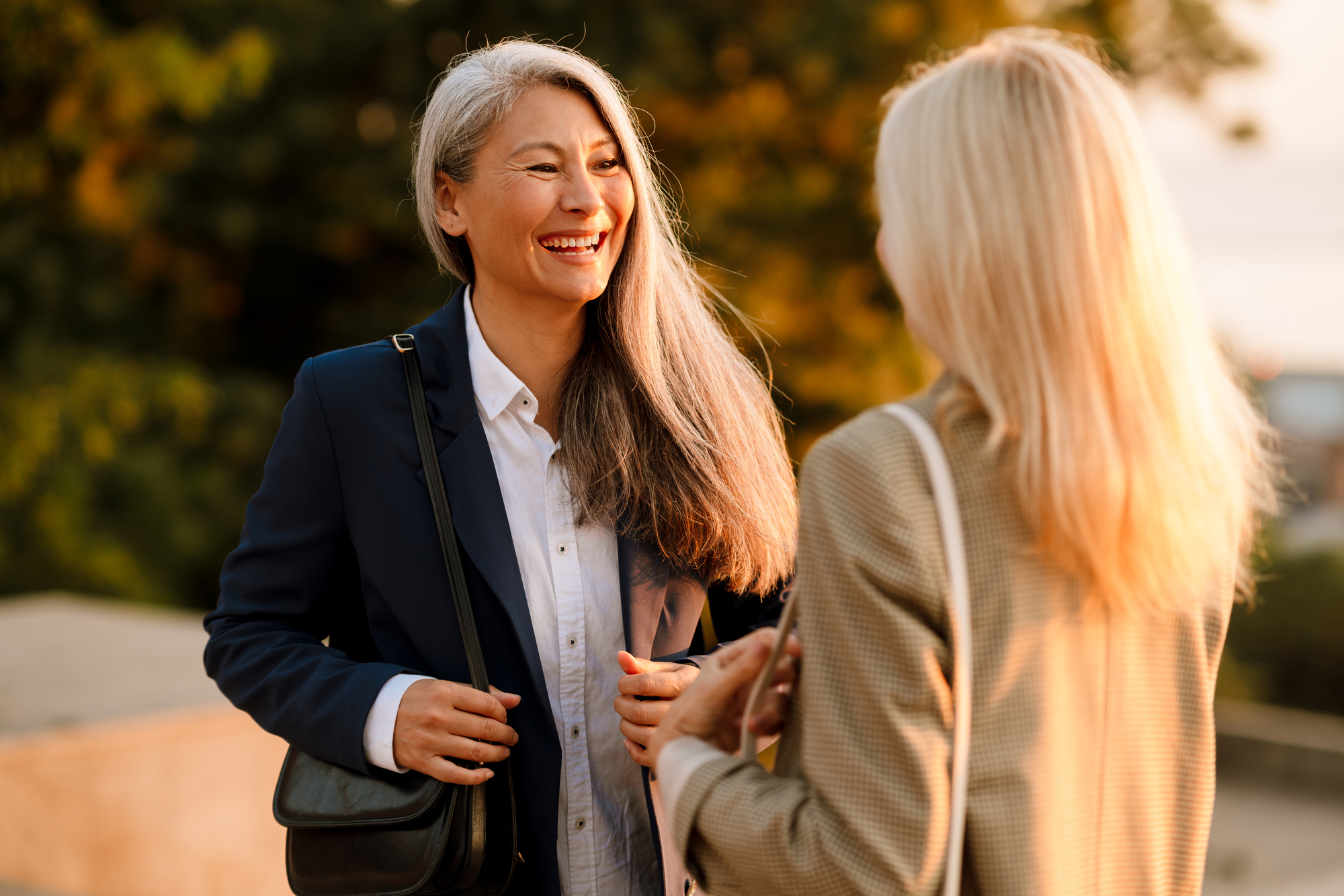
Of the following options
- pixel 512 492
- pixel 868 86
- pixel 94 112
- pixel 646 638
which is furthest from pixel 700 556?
pixel 868 86

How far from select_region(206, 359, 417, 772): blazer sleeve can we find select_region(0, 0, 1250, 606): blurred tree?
734 centimetres

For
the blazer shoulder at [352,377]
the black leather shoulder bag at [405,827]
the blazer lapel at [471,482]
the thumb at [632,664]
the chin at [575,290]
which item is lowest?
the black leather shoulder bag at [405,827]

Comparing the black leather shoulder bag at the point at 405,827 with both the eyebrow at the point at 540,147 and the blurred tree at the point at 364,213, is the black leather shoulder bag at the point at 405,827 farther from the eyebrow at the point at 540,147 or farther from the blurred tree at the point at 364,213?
the blurred tree at the point at 364,213

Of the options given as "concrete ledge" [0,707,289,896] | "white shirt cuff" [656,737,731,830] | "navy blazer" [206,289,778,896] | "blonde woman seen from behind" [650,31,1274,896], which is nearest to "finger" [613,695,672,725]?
"navy blazer" [206,289,778,896]

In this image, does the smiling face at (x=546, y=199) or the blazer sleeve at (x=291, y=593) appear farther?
the smiling face at (x=546, y=199)

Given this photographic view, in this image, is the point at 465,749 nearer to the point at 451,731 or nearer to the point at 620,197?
the point at 451,731

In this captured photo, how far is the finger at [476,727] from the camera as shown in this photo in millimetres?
1768

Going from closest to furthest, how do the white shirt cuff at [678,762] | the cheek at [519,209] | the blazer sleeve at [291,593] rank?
the white shirt cuff at [678,762]
the blazer sleeve at [291,593]
the cheek at [519,209]

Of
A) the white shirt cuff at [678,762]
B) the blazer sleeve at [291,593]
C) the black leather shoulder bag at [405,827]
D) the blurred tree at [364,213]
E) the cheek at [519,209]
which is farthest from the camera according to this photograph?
the blurred tree at [364,213]

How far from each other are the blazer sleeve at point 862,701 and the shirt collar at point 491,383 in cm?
88

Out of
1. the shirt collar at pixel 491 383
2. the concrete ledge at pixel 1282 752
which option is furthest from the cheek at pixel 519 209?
the concrete ledge at pixel 1282 752

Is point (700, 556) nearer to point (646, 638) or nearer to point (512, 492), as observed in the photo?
point (646, 638)

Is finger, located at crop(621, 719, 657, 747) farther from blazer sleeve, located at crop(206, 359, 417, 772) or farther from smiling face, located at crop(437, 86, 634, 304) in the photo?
smiling face, located at crop(437, 86, 634, 304)

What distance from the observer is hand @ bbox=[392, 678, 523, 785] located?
1765mm
